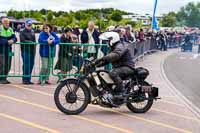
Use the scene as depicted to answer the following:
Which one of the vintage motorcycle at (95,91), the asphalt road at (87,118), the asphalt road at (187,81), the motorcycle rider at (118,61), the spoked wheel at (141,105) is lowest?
the asphalt road at (187,81)

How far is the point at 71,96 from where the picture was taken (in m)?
8.66

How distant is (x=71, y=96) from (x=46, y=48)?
393 cm

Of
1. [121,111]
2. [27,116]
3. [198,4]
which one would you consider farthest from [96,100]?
[198,4]

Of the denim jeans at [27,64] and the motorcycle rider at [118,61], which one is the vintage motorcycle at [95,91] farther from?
the denim jeans at [27,64]

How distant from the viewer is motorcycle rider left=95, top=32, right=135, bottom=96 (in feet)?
28.7

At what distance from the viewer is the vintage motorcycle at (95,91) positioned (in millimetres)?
8664

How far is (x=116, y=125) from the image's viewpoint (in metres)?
7.93

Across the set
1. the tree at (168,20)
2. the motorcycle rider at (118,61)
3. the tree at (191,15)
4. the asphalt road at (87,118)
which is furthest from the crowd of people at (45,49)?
the tree at (168,20)

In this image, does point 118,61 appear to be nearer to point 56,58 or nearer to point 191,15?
point 56,58

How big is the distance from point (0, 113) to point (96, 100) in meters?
1.80

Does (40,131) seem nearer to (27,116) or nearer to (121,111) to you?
(27,116)

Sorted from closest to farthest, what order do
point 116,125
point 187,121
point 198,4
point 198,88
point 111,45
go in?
point 116,125
point 187,121
point 111,45
point 198,88
point 198,4

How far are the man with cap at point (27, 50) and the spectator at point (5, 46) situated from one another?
1.07 ft

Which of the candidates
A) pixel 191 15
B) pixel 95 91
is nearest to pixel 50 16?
pixel 191 15
